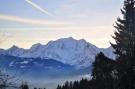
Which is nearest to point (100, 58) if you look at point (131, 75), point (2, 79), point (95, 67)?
point (95, 67)

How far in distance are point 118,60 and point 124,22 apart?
4.85 meters

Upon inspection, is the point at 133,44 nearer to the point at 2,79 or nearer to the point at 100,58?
the point at 100,58

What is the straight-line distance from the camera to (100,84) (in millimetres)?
61719

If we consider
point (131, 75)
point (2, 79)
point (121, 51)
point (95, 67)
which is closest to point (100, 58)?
point (95, 67)

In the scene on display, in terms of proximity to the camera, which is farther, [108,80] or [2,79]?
[108,80]

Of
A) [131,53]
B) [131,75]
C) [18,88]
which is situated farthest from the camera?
[131,53]

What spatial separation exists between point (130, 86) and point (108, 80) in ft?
66.4

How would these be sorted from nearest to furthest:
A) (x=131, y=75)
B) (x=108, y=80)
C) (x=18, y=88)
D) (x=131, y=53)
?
1. (x=18, y=88)
2. (x=131, y=75)
3. (x=131, y=53)
4. (x=108, y=80)

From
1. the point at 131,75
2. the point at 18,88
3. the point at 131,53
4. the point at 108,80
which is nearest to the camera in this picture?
the point at 18,88

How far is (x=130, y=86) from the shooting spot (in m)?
39.5

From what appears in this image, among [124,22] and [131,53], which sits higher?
[124,22]

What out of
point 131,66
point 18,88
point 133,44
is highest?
point 133,44

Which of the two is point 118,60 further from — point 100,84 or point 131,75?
point 100,84

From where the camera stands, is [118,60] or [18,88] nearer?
[18,88]
